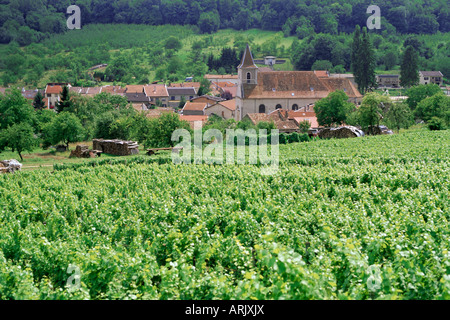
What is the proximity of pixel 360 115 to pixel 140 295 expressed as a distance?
44.2 metres

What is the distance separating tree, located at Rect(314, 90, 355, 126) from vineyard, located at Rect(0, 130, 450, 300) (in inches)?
1279

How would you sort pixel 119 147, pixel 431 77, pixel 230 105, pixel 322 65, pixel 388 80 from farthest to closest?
pixel 322 65
pixel 431 77
pixel 388 80
pixel 230 105
pixel 119 147

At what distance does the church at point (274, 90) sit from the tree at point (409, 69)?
86.5 feet

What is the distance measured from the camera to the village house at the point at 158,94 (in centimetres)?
10632

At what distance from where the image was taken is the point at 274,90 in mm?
70562

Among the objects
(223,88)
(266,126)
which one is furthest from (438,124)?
(223,88)

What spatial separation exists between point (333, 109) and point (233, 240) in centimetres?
4657

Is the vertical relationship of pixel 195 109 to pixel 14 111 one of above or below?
below

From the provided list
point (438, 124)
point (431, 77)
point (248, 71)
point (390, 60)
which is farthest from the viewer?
point (390, 60)

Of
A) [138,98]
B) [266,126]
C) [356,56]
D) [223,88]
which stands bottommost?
[266,126]

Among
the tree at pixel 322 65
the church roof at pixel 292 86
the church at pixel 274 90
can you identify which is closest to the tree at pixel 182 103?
the church at pixel 274 90

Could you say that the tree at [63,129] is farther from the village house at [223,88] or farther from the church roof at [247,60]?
the village house at [223,88]

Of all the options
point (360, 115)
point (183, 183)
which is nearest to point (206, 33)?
point (360, 115)

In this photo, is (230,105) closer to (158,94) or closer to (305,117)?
(305,117)
